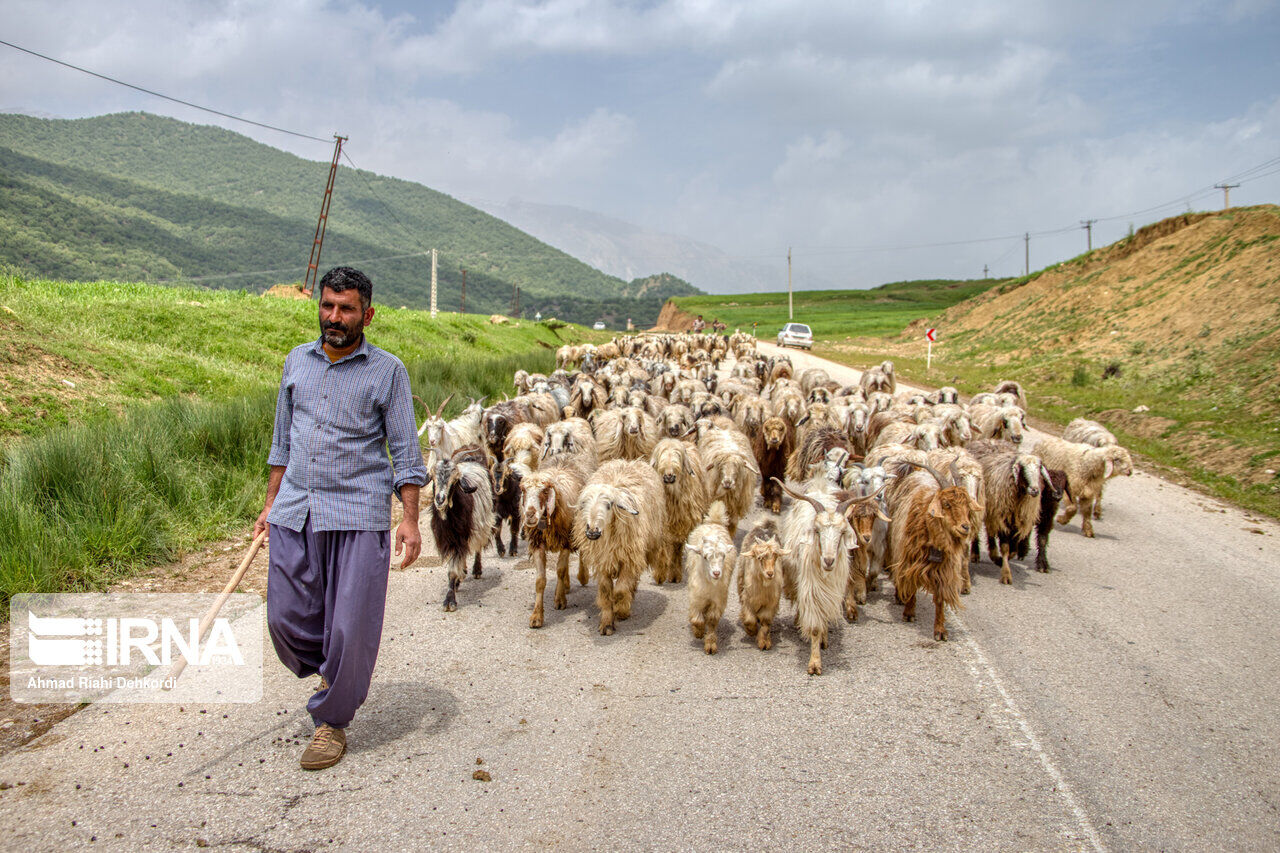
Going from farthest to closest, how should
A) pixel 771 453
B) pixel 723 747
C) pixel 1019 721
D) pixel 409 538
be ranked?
1. pixel 771 453
2. pixel 1019 721
3. pixel 723 747
4. pixel 409 538

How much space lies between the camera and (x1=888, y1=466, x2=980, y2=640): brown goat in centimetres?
621

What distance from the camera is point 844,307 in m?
76.8

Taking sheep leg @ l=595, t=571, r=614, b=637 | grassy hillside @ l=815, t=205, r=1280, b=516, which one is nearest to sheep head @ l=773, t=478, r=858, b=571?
sheep leg @ l=595, t=571, r=614, b=637

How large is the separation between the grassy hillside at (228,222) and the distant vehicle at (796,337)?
41.3 m

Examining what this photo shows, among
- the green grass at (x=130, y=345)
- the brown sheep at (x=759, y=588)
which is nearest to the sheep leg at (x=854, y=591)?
the brown sheep at (x=759, y=588)

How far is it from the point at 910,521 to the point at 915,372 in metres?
24.8

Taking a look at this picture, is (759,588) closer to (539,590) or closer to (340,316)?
(539,590)

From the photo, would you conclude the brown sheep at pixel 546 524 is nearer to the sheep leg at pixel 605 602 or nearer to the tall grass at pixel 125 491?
the sheep leg at pixel 605 602

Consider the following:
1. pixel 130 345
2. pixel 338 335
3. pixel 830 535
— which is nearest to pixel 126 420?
pixel 130 345

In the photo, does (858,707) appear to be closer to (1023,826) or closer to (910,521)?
(1023,826)

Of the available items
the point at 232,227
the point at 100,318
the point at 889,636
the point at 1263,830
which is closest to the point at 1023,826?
the point at 1263,830

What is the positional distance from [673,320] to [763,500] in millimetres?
64177

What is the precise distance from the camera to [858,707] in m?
4.89

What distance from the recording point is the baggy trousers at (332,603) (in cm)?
396
